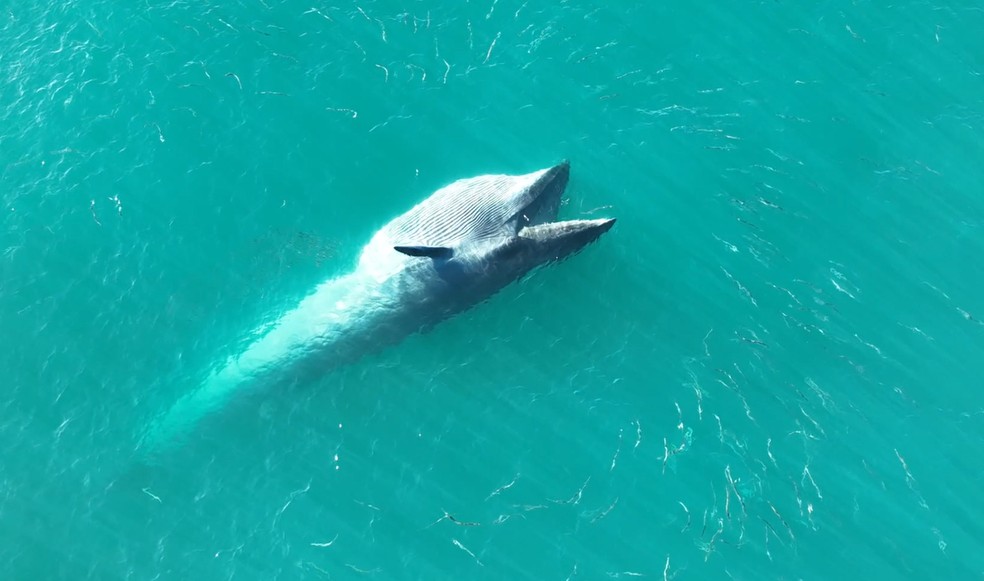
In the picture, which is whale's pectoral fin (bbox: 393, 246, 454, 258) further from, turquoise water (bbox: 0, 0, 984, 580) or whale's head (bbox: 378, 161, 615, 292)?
turquoise water (bbox: 0, 0, 984, 580)

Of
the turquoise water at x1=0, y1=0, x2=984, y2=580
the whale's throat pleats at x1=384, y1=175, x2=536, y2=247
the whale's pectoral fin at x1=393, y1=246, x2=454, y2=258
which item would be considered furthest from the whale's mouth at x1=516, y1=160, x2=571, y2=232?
the whale's pectoral fin at x1=393, y1=246, x2=454, y2=258

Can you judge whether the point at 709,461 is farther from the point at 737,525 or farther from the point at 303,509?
the point at 303,509

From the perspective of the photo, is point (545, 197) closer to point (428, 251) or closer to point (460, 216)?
point (460, 216)

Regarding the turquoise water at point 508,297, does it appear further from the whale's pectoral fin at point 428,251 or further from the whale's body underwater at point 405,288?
the whale's pectoral fin at point 428,251

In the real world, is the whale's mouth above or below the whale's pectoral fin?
above

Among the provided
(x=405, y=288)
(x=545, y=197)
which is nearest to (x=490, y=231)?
(x=545, y=197)

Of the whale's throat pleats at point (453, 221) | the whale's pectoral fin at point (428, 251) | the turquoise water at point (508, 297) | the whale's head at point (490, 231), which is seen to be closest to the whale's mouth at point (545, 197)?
the whale's head at point (490, 231)
